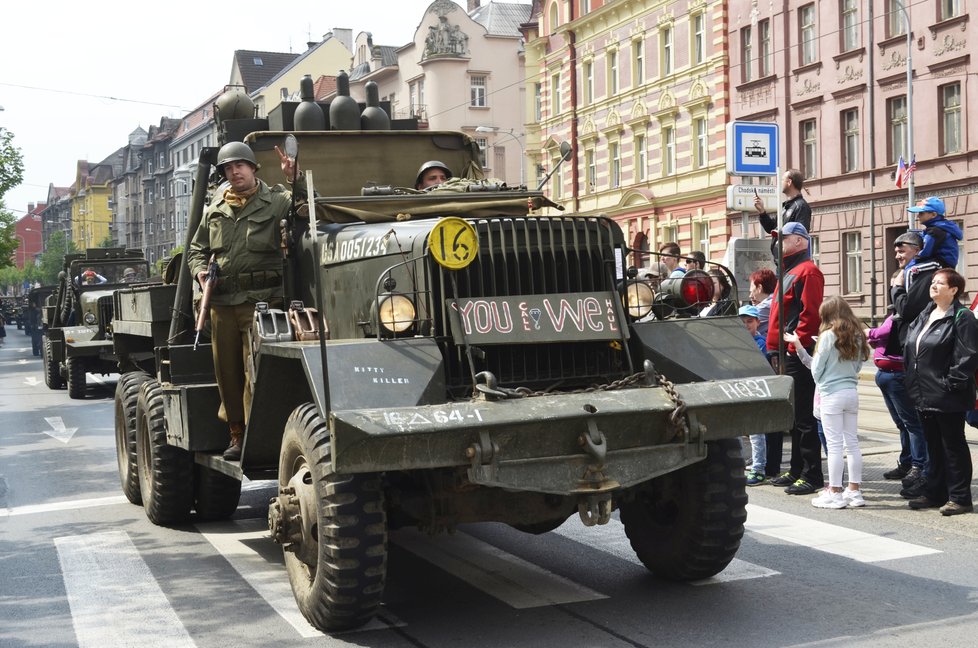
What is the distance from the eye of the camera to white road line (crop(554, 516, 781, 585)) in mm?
6805

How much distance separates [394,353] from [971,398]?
169 inches

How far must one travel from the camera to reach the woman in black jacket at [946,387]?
8.26m

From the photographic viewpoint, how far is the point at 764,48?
123 feet

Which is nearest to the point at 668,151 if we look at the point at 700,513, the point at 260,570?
the point at 260,570

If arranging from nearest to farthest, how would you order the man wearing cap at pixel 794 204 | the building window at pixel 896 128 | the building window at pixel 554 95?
the man wearing cap at pixel 794 204 → the building window at pixel 896 128 → the building window at pixel 554 95

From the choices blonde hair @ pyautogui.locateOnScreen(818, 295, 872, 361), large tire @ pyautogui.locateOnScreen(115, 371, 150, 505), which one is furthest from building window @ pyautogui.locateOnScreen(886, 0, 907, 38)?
large tire @ pyautogui.locateOnScreen(115, 371, 150, 505)

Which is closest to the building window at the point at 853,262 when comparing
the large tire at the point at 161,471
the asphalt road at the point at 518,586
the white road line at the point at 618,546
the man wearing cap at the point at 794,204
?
the man wearing cap at the point at 794,204

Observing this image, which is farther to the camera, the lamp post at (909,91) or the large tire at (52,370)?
the lamp post at (909,91)

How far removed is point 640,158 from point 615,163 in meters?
2.11

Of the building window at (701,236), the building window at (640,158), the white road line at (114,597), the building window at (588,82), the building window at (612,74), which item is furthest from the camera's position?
the building window at (588,82)

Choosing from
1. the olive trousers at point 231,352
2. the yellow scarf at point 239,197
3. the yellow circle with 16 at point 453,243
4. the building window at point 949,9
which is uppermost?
the building window at point 949,9

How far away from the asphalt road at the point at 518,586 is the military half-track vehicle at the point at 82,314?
1155cm

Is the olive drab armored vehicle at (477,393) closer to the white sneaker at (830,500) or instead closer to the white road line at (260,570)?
the white road line at (260,570)

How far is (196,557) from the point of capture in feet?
25.3
